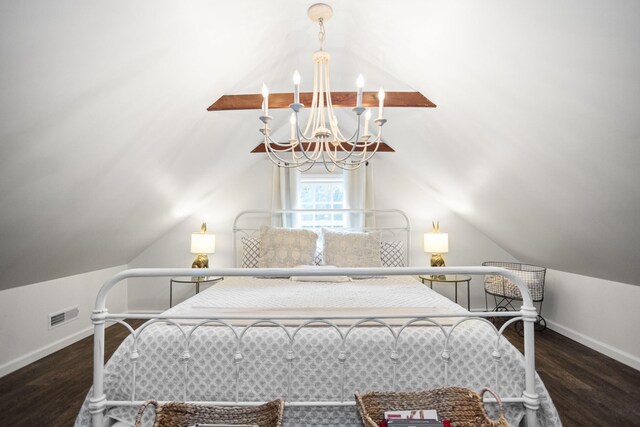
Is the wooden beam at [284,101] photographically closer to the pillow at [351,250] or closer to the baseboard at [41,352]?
the pillow at [351,250]

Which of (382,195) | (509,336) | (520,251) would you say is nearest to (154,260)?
(382,195)

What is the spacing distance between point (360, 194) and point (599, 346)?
273 cm

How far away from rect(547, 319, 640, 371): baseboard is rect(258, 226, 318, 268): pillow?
267 cm

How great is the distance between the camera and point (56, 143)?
1.71 meters

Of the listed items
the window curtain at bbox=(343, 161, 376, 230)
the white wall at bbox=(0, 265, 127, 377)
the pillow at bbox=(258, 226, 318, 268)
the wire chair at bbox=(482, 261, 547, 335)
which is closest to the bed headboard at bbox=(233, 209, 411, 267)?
the window curtain at bbox=(343, 161, 376, 230)

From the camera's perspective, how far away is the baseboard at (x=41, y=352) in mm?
2484

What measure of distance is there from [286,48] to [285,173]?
183 centimetres

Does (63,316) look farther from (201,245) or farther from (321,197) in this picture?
(321,197)

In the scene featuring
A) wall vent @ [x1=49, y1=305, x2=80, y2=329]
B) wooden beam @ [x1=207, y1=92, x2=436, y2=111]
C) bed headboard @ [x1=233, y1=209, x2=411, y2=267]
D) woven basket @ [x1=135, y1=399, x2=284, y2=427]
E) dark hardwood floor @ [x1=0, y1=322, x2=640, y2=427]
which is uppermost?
wooden beam @ [x1=207, y1=92, x2=436, y2=111]

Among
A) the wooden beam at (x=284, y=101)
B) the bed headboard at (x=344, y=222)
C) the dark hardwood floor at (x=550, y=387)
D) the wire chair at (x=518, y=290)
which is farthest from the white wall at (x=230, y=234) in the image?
the wooden beam at (x=284, y=101)

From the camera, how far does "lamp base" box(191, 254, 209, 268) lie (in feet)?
12.0

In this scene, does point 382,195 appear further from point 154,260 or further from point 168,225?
point 154,260

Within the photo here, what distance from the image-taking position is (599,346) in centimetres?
287

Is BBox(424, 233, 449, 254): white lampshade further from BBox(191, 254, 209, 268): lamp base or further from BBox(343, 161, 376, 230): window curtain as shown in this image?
BBox(191, 254, 209, 268): lamp base
